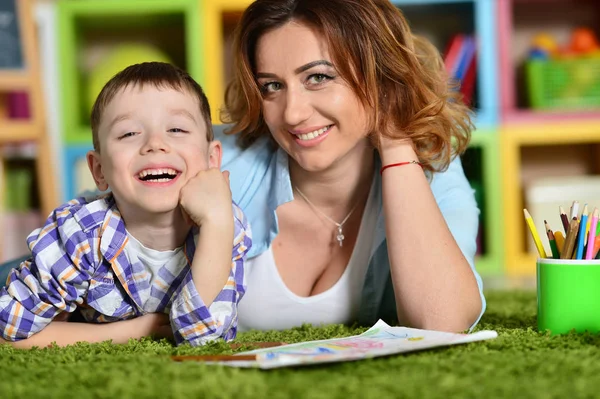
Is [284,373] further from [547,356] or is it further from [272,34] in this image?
[272,34]

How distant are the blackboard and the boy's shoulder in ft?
4.96

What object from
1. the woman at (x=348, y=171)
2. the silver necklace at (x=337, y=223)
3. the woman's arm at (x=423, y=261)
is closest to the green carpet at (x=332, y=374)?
the woman's arm at (x=423, y=261)

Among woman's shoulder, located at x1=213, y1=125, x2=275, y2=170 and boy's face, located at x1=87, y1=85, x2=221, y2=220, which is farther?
woman's shoulder, located at x1=213, y1=125, x2=275, y2=170

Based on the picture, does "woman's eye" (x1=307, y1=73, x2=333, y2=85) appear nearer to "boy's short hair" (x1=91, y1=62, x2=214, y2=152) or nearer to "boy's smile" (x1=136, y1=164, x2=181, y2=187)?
"boy's short hair" (x1=91, y1=62, x2=214, y2=152)

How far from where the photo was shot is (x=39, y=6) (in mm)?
2869

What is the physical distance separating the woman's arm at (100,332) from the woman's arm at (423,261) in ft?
1.32

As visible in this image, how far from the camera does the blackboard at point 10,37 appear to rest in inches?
103

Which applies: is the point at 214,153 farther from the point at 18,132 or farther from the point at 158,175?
the point at 18,132

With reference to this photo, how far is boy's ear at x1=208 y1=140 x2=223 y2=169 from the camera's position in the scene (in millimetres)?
1306

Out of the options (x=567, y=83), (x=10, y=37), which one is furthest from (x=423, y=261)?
(x=10, y=37)

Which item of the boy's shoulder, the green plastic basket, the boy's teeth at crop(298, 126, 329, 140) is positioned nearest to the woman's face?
the boy's teeth at crop(298, 126, 329, 140)

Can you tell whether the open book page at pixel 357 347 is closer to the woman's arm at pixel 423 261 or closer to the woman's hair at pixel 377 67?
the woman's arm at pixel 423 261

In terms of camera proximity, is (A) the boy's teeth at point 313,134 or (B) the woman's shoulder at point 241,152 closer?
(A) the boy's teeth at point 313,134

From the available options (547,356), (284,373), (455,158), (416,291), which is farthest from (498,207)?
(284,373)
